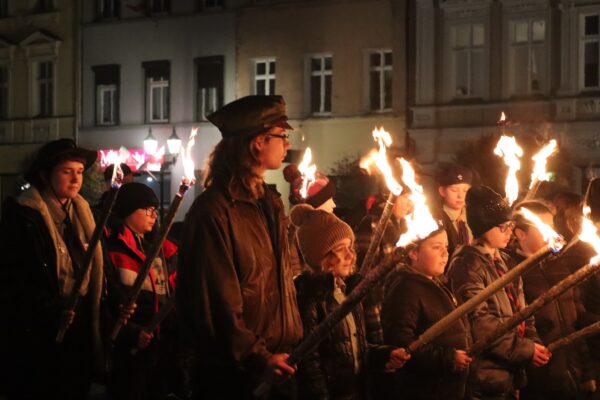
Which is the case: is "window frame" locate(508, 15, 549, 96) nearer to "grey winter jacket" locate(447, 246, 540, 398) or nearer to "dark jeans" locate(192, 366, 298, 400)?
"grey winter jacket" locate(447, 246, 540, 398)

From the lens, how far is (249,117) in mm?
4125

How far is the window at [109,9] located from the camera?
30.7 metres

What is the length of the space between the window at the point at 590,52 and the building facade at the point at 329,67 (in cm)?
457

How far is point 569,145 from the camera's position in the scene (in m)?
23.5

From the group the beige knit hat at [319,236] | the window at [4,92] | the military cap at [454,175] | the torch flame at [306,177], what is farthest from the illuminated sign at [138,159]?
the beige knit hat at [319,236]

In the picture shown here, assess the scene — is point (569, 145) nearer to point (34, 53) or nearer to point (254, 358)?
point (34, 53)

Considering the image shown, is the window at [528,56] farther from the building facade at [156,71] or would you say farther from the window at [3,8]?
the window at [3,8]

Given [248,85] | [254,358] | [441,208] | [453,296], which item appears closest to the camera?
[254,358]

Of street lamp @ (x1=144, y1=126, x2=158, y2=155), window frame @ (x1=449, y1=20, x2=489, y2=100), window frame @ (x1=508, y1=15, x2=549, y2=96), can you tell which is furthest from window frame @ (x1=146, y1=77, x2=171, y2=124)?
window frame @ (x1=508, y1=15, x2=549, y2=96)

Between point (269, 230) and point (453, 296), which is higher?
point (269, 230)

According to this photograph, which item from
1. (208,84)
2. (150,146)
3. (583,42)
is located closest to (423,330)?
(583,42)

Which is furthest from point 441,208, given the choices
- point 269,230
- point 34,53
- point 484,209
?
point 34,53

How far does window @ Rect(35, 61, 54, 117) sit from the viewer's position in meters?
32.0

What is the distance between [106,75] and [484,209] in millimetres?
25749
